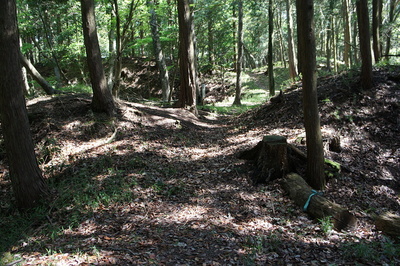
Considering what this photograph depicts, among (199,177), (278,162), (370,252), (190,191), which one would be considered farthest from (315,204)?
(199,177)

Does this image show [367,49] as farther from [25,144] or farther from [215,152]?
[25,144]

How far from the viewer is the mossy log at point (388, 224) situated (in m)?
4.43

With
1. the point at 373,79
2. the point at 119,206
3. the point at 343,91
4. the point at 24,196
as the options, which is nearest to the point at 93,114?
the point at 24,196

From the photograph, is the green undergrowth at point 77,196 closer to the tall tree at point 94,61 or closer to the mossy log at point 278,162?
the mossy log at point 278,162

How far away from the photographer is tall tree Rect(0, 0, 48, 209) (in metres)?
4.89

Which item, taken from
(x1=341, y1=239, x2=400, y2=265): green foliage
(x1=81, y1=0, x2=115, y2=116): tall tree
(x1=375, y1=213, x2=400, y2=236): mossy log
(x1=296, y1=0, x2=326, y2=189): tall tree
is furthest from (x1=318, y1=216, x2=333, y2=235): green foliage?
(x1=81, y1=0, x2=115, y2=116): tall tree

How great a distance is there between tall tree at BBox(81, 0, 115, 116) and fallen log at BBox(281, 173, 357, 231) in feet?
19.7

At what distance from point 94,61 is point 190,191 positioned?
524 cm

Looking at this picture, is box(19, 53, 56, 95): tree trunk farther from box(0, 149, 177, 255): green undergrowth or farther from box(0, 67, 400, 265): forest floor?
box(0, 149, 177, 255): green undergrowth

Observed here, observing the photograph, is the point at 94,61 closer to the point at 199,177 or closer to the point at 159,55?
the point at 199,177

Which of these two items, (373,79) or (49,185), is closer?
(49,185)

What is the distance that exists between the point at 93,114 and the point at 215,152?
13.2ft

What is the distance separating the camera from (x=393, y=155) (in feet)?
23.5

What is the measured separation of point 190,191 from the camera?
238 inches
